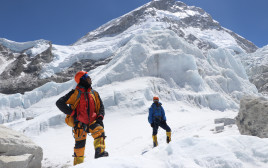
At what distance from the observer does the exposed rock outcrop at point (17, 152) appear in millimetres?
4342

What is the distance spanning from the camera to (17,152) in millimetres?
4711

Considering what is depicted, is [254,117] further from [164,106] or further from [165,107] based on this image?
[164,106]

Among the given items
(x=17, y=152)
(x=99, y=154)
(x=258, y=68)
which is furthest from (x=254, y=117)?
(x=258, y=68)

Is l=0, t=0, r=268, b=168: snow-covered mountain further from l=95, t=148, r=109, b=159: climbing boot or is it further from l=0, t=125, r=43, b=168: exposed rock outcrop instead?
l=0, t=125, r=43, b=168: exposed rock outcrop

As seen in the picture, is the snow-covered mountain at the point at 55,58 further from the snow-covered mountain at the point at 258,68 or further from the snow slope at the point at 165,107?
the snow slope at the point at 165,107

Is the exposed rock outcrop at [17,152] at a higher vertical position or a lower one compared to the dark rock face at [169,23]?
lower

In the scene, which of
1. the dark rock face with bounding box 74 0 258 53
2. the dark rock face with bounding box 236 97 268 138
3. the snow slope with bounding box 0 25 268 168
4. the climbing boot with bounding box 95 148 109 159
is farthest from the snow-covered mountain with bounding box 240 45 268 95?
the climbing boot with bounding box 95 148 109 159

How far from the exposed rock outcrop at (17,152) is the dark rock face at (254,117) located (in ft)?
17.9

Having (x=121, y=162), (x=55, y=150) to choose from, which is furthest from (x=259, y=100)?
(x=55, y=150)

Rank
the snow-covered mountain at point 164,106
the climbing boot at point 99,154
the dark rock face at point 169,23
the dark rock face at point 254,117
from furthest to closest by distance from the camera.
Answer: the dark rock face at point 169,23, the dark rock face at point 254,117, the climbing boot at point 99,154, the snow-covered mountain at point 164,106

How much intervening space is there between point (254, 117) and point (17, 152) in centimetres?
593

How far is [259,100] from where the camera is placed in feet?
19.9

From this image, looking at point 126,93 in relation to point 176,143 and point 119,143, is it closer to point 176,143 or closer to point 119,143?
point 119,143

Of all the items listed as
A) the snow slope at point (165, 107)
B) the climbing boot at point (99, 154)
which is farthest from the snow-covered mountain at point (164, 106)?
the climbing boot at point (99, 154)
